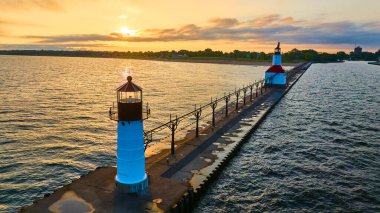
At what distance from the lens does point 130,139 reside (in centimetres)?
1764

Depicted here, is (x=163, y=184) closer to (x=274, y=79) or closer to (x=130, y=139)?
(x=130, y=139)

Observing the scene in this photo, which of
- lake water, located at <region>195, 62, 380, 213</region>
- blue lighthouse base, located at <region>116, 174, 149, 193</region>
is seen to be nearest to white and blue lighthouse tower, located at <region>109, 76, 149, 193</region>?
blue lighthouse base, located at <region>116, 174, 149, 193</region>

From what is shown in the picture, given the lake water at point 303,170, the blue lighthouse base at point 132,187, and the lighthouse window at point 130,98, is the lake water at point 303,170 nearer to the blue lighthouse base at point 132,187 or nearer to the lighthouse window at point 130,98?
the blue lighthouse base at point 132,187

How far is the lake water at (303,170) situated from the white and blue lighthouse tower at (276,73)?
30933 mm

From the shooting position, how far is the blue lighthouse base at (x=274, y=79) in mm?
77750

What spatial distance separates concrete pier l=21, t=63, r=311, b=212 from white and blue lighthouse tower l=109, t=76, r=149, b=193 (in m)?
0.72

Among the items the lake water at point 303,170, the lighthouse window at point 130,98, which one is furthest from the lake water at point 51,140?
the lake water at point 303,170

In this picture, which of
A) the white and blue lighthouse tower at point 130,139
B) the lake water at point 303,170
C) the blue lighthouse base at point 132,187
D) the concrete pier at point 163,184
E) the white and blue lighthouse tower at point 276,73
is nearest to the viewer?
the concrete pier at point 163,184

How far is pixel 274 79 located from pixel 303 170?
54.4 m

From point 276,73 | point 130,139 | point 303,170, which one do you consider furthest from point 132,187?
point 276,73

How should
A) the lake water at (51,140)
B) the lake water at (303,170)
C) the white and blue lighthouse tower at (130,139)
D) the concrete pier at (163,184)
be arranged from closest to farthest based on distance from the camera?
the concrete pier at (163,184), the white and blue lighthouse tower at (130,139), the lake water at (303,170), the lake water at (51,140)

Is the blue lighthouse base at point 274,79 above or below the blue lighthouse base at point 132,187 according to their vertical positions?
above

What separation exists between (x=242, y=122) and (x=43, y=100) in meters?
43.7

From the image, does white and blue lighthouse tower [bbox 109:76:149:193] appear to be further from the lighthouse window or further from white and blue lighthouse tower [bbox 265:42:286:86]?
white and blue lighthouse tower [bbox 265:42:286:86]
